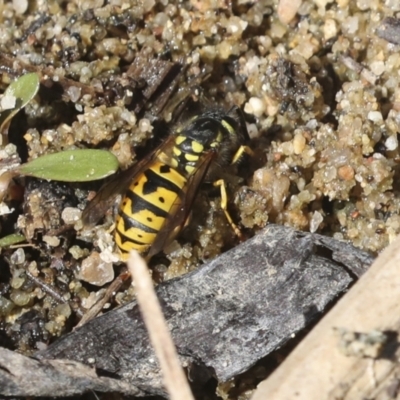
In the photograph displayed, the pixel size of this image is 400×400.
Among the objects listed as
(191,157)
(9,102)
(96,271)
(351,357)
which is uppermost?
(9,102)

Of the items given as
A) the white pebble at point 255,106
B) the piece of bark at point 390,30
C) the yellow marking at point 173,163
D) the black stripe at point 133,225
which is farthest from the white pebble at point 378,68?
the black stripe at point 133,225

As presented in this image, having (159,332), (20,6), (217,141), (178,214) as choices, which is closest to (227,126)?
(217,141)

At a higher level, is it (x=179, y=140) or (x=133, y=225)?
(x=179, y=140)

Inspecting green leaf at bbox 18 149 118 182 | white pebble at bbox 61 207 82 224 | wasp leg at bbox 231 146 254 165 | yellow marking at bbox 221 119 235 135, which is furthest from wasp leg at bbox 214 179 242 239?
white pebble at bbox 61 207 82 224

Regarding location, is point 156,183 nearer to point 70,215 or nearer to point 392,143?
point 70,215

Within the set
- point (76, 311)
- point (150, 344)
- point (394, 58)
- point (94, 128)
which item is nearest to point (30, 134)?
point (94, 128)

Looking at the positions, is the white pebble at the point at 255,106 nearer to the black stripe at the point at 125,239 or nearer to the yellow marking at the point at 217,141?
the yellow marking at the point at 217,141

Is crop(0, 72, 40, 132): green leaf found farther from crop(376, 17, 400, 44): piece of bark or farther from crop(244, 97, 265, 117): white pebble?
crop(376, 17, 400, 44): piece of bark
